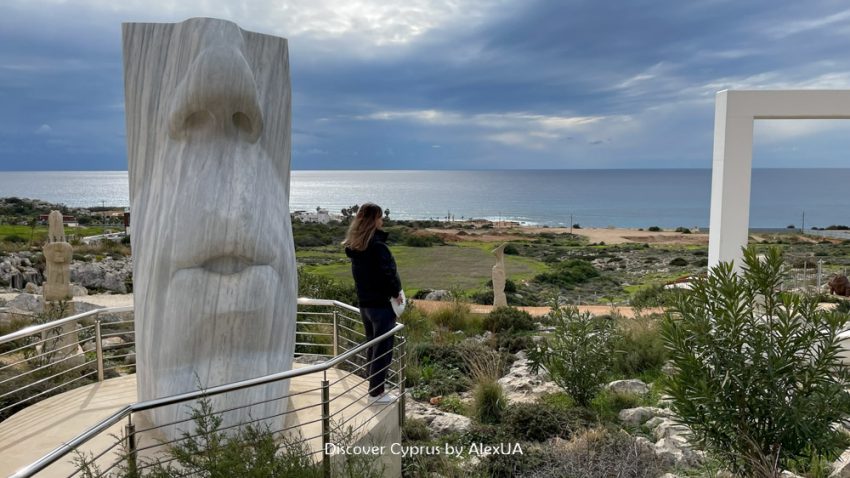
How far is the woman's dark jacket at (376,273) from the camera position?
457cm

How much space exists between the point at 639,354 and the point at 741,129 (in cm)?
374

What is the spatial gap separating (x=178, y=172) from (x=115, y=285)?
1588 centimetres

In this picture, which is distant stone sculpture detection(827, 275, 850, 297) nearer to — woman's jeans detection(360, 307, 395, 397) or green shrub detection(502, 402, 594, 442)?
green shrub detection(502, 402, 594, 442)

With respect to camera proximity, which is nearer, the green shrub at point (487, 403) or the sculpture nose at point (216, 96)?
the sculpture nose at point (216, 96)

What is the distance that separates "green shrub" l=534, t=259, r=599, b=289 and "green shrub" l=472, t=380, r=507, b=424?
15.3 meters

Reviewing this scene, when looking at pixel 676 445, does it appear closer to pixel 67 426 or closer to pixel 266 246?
pixel 266 246

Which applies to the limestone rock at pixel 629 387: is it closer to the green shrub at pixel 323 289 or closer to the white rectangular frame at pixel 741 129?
the white rectangular frame at pixel 741 129

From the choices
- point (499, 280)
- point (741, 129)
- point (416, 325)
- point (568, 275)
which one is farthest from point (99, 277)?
point (741, 129)

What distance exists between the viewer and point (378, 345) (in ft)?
15.8

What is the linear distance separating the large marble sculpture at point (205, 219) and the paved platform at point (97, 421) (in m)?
0.35

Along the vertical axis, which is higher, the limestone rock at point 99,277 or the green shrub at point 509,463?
the green shrub at point 509,463

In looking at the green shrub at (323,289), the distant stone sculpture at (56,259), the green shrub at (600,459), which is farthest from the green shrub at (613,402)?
the distant stone sculpture at (56,259)

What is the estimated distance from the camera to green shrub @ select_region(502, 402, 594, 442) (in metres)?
5.86

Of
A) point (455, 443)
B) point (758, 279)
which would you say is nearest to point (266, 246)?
point (455, 443)
